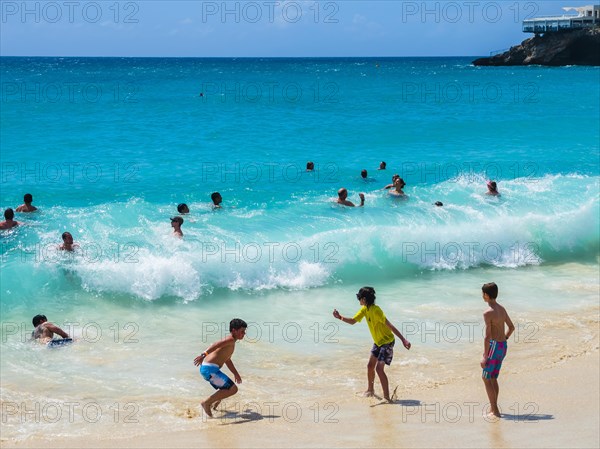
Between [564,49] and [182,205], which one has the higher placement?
[564,49]

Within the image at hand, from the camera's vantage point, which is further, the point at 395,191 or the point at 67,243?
the point at 395,191

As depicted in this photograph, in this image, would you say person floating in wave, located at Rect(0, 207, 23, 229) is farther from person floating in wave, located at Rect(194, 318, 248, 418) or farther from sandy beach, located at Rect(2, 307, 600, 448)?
person floating in wave, located at Rect(194, 318, 248, 418)

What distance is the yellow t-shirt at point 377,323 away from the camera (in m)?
8.95

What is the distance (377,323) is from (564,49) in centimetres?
10418

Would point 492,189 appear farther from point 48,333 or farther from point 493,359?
point 48,333

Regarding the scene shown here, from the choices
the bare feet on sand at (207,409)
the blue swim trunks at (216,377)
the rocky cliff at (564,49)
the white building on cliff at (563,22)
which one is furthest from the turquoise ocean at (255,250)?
the white building on cliff at (563,22)

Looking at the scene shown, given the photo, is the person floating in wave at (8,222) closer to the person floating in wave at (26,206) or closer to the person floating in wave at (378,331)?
the person floating in wave at (26,206)

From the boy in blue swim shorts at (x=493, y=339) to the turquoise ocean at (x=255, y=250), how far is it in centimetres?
154

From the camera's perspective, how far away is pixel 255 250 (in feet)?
50.4

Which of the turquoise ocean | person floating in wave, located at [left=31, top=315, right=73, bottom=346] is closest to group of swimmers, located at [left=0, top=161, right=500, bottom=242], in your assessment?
the turquoise ocean

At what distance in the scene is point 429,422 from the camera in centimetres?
842

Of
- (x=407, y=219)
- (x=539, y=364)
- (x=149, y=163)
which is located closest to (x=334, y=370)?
(x=539, y=364)

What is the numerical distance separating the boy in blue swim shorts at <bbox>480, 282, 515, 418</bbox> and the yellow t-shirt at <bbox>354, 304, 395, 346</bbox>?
118 cm

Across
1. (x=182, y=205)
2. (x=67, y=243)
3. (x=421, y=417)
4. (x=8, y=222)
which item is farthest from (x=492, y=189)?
(x=421, y=417)
